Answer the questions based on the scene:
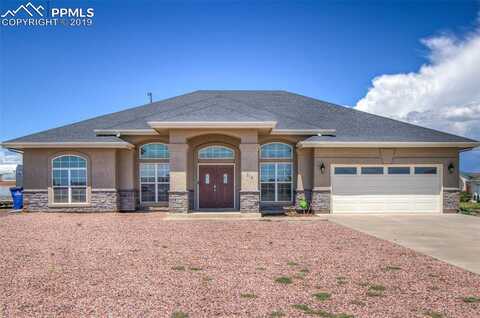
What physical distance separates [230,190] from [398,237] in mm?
7826

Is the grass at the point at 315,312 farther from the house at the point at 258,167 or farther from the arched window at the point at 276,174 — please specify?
the arched window at the point at 276,174

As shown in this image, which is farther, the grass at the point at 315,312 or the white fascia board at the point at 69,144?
the white fascia board at the point at 69,144

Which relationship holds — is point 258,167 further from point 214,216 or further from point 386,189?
point 386,189

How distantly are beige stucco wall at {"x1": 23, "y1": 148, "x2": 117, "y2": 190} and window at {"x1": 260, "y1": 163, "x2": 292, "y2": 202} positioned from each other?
693 centimetres

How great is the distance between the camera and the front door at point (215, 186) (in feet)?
50.1

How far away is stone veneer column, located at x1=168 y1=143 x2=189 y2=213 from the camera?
13414 millimetres

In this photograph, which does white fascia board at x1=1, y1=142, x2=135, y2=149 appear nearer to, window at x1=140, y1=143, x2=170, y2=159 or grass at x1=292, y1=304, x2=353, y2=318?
window at x1=140, y1=143, x2=170, y2=159

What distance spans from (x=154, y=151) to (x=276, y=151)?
230 inches

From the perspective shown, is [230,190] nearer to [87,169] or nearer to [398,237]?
[87,169]

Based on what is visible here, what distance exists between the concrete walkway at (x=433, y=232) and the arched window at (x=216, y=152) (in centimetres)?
536

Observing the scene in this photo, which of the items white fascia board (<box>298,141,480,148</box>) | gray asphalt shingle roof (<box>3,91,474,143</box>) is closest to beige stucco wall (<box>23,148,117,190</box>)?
gray asphalt shingle roof (<box>3,91,474,143</box>)

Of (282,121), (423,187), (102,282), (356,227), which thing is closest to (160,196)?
(282,121)

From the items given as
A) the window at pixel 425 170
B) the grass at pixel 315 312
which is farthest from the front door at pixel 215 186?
Answer: the grass at pixel 315 312

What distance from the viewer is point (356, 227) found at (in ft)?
36.2
